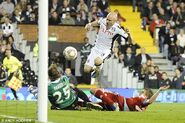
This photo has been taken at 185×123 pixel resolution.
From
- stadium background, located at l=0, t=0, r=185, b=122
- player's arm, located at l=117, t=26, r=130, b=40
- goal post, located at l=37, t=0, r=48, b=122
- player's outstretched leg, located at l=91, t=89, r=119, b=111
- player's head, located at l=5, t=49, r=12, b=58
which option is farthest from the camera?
stadium background, located at l=0, t=0, r=185, b=122

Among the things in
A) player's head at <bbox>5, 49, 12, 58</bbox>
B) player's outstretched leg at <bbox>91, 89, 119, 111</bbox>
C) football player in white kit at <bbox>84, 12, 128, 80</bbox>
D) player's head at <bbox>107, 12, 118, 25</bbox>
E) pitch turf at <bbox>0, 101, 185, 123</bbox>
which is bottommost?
pitch turf at <bbox>0, 101, 185, 123</bbox>

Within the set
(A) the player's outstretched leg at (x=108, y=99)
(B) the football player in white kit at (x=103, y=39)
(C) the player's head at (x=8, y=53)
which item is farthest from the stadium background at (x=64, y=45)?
(A) the player's outstretched leg at (x=108, y=99)

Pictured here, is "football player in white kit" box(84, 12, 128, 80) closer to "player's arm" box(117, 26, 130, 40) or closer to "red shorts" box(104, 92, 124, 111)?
"player's arm" box(117, 26, 130, 40)

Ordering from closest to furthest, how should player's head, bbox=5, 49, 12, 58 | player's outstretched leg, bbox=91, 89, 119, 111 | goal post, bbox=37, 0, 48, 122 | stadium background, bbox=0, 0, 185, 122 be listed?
goal post, bbox=37, 0, 48, 122 → player's outstretched leg, bbox=91, 89, 119, 111 → player's head, bbox=5, 49, 12, 58 → stadium background, bbox=0, 0, 185, 122

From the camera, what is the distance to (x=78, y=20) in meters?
28.4

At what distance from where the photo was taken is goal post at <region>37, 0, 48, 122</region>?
533 inches

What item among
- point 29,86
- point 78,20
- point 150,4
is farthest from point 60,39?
point 150,4

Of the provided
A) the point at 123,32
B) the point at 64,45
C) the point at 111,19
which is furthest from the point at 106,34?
the point at 64,45

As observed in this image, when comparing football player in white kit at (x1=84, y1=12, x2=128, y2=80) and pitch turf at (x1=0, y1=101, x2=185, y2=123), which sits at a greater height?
football player in white kit at (x1=84, y1=12, x2=128, y2=80)

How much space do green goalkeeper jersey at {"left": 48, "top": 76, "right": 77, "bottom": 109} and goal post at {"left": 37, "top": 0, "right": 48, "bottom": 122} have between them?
240 centimetres

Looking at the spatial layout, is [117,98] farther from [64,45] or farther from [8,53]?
[64,45]

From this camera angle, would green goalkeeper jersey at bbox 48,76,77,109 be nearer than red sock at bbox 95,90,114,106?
Yes

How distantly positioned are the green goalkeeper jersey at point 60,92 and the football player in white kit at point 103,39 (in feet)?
11.2

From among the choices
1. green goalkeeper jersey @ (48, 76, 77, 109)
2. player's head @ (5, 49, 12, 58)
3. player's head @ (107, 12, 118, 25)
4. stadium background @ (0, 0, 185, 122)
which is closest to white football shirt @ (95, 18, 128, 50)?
player's head @ (107, 12, 118, 25)
